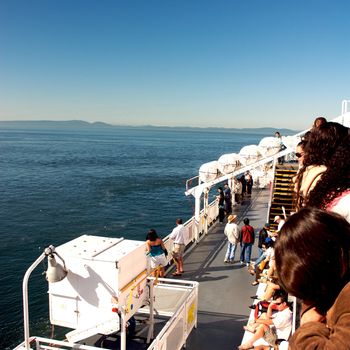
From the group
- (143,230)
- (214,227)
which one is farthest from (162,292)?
(143,230)

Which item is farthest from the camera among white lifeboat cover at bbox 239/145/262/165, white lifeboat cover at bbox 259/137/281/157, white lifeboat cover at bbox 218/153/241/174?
white lifeboat cover at bbox 259/137/281/157

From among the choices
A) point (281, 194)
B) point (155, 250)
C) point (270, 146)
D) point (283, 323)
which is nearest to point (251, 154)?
point (270, 146)

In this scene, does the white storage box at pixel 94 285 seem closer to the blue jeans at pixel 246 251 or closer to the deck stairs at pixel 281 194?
the blue jeans at pixel 246 251

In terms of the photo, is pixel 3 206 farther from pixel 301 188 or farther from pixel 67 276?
pixel 301 188

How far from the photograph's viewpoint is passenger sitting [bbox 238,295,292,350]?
20.7 feet

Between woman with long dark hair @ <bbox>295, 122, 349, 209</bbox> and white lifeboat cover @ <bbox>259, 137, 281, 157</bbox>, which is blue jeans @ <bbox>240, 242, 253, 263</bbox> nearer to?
woman with long dark hair @ <bbox>295, 122, 349, 209</bbox>

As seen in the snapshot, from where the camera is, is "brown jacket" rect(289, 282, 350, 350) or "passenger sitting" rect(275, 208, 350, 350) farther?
"passenger sitting" rect(275, 208, 350, 350)

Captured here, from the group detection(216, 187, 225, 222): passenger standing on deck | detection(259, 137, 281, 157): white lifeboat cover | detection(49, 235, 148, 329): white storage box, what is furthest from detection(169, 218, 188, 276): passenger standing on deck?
detection(259, 137, 281, 157): white lifeboat cover

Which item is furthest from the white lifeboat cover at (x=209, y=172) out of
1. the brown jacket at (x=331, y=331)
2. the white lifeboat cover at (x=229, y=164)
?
the brown jacket at (x=331, y=331)

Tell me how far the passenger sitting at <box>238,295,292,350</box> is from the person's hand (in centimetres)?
536

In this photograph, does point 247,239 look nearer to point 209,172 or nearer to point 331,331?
point 209,172

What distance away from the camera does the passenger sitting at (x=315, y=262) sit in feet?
4.50

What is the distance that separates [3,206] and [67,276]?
3120 cm

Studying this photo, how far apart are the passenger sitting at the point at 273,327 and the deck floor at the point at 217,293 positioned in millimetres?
877
